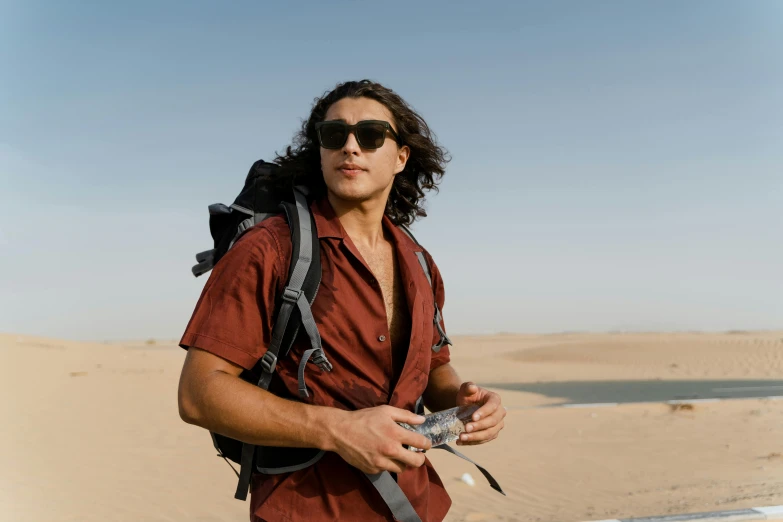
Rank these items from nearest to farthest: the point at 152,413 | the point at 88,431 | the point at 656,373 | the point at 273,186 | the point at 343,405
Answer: the point at 343,405 → the point at 273,186 → the point at 88,431 → the point at 152,413 → the point at 656,373

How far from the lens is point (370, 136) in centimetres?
227

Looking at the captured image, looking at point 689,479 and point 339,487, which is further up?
point 339,487

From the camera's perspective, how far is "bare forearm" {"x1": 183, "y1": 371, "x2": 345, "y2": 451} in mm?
Result: 1688

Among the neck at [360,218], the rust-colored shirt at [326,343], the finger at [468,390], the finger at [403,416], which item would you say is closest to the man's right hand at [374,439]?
the finger at [403,416]

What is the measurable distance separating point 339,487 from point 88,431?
37.5ft

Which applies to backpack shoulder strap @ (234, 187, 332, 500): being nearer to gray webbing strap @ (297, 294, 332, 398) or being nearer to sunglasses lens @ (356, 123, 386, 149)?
gray webbing strap @ (297, 294, 332, 398)

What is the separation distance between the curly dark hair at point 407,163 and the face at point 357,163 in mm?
91

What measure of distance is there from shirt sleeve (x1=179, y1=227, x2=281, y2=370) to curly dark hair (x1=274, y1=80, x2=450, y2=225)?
500mm

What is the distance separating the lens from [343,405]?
1912 mm

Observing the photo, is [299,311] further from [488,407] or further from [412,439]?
[488,407]

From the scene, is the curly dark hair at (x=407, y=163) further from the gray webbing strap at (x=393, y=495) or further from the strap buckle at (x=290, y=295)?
the gray webbing strap at (x=393, y=495)

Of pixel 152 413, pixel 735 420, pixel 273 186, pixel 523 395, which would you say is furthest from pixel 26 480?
pixel 523 395

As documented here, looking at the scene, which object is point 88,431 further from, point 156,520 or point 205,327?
point 205,327

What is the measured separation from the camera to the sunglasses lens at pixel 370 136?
225 centimetres
